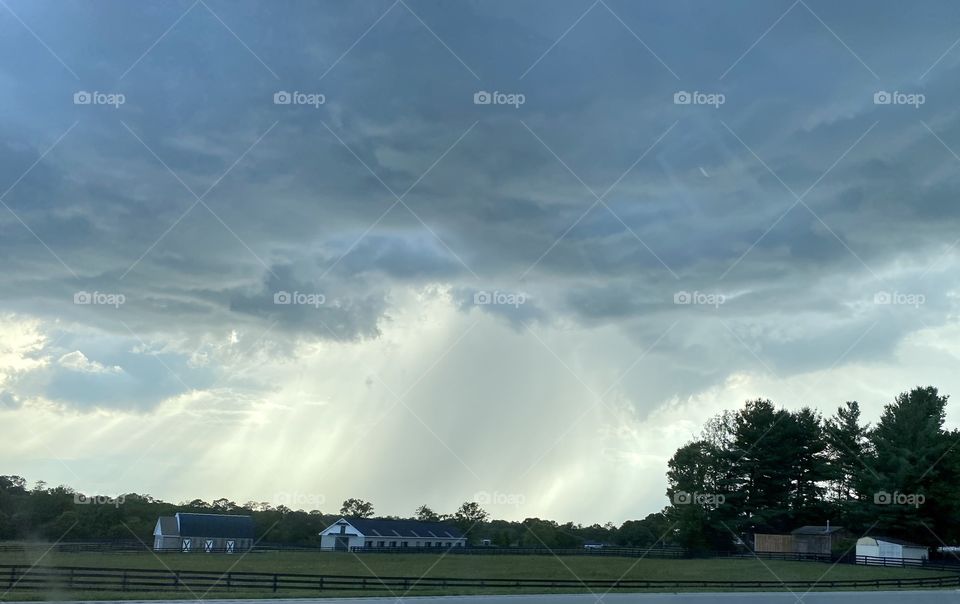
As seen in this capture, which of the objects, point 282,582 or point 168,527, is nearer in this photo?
point 282,582

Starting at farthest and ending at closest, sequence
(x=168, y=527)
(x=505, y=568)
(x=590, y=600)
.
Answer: (x=168, y=527), (x=505, y=568), (x=590, y=600)

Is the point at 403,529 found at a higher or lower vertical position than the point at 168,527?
lower

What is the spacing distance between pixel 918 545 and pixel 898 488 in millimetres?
5436

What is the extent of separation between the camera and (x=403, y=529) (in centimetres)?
10225

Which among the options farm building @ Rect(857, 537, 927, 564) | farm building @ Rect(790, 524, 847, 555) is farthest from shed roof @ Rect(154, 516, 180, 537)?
farm building @ Rect(857, 537, 927, 564)

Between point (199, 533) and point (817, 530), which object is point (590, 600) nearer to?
point (817, 530)

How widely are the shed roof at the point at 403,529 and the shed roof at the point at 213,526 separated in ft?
33.4

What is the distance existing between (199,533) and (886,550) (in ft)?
215


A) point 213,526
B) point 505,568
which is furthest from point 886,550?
point 213,526

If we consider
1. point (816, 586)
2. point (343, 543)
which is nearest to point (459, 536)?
point (343, 543)

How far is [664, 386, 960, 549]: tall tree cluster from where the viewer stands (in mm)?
75625

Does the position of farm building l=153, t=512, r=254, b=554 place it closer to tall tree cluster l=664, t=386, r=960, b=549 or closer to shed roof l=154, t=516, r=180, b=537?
shed roof l=154, t=516, r=180, b=537

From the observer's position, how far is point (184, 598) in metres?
30.7

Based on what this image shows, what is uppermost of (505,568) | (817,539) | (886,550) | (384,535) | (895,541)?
(384,535)
